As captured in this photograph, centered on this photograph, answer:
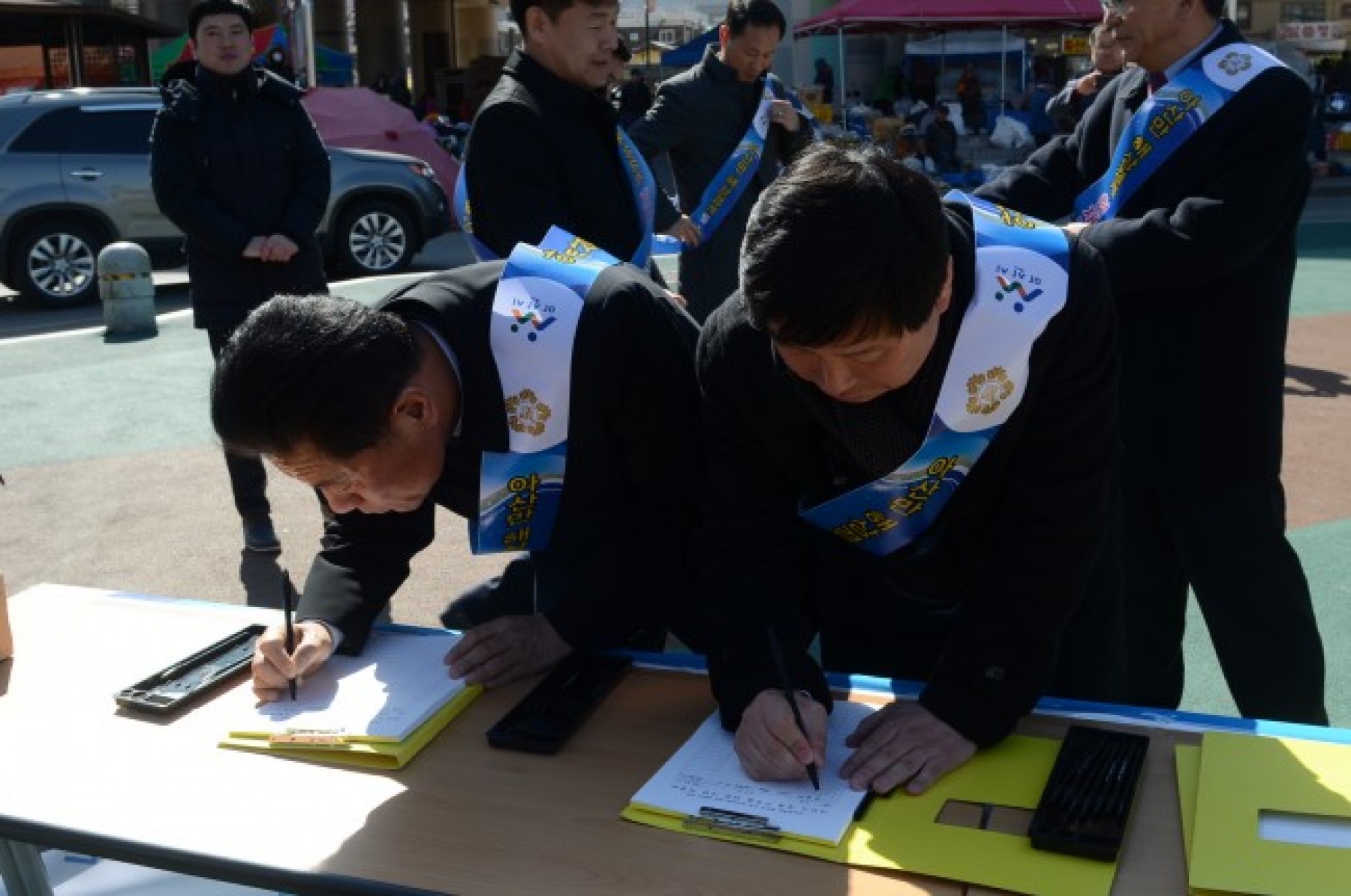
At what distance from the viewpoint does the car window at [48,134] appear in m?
9.76

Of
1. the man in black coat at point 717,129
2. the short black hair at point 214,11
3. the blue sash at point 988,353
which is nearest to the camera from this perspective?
the blue sash at point 988,353

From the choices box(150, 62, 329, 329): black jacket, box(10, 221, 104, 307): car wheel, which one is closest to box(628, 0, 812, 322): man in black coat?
box(150, 62, 329, 329): black jacket

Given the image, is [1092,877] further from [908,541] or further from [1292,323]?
[1292,323]

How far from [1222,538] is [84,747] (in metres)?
1.87

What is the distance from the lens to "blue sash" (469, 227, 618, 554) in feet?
6.27

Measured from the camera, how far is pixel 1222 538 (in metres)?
2.51

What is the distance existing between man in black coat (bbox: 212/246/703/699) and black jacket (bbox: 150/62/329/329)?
262 centimetres

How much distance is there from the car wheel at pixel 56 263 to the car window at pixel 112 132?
57 centimetres

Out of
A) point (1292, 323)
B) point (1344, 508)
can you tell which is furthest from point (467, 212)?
point (1292, 323)

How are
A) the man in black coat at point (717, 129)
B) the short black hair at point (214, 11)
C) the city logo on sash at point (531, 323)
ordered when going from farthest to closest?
the man in black coat at point (717, 129)
the short black hair at point (214, 11)
the city logo on sash at point (531, 323)

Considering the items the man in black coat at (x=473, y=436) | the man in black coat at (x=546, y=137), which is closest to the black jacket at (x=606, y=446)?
the man in black coat at (x=473, y=436)

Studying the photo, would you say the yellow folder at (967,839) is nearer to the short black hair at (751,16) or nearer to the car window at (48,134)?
the short black hair at (751,16)

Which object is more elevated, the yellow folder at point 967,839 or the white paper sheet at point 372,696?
the yellow folder at point 967,839

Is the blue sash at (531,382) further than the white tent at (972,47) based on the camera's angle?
No
